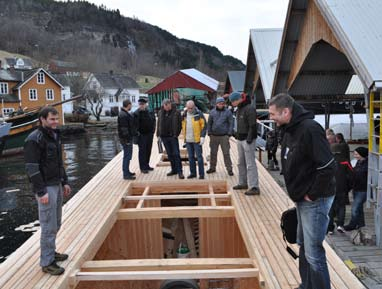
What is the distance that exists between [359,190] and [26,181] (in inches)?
637

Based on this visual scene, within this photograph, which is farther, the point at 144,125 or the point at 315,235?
the point at 144,125

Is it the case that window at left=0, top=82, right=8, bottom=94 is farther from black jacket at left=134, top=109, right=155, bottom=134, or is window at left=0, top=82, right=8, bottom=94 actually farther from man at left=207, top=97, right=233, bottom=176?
man at left=207, top=97, right=233, bottom=176

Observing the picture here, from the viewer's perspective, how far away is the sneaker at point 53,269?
3.82m

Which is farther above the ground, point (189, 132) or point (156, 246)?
point (189, 132)

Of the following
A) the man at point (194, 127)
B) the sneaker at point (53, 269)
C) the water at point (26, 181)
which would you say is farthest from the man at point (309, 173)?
the water at point (26, 181)

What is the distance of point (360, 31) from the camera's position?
714 centimetres

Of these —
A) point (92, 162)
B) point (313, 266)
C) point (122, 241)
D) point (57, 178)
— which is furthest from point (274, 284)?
point (92, 162)

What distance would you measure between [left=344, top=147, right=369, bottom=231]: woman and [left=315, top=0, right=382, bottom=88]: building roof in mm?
1294

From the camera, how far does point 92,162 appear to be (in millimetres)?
23000

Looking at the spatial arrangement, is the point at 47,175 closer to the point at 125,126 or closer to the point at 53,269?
the point at 53,269

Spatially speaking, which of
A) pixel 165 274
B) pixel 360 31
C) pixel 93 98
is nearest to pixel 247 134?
pixel 165 274

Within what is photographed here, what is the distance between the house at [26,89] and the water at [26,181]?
31.2ft

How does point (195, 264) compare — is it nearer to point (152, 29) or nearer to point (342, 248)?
point (342, 248)

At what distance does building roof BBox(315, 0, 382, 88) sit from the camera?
6.16 metres
